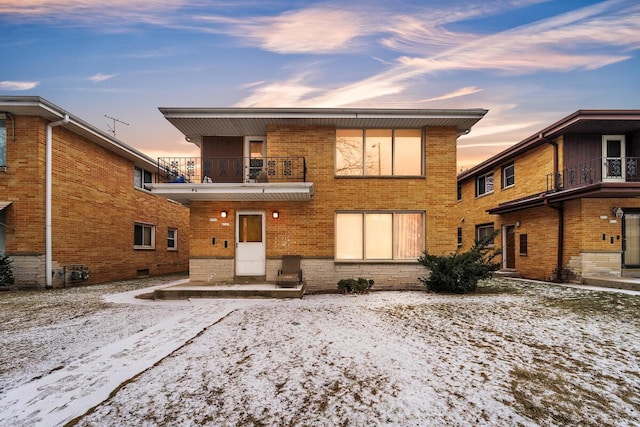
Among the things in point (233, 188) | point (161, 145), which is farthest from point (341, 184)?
point (161, 145)

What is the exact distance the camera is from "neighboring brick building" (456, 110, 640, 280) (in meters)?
A: 11.3

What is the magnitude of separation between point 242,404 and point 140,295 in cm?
811

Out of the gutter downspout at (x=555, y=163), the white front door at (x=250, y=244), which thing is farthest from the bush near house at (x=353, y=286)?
the gutter downspout at (x=555, y=163)

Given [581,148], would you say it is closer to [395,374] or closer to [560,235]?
[560,235]

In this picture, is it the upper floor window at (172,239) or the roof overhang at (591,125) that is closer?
the roof overhang at (591,125)

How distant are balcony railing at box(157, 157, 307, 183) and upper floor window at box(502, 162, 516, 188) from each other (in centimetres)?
1285

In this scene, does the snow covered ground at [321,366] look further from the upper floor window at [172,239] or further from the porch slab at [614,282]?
the upper floor window at [172,239]

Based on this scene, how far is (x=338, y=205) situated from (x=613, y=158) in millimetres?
11942

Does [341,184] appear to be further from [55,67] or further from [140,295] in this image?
[55,67]

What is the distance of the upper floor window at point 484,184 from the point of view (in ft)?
59.6

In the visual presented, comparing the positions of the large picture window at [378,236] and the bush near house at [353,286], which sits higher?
the large picture window at [378,236]

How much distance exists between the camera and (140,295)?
9.14 m

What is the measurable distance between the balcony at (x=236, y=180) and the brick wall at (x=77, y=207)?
14.2 feet

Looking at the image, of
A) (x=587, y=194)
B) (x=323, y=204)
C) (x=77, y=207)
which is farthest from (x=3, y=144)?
(x=587, y=194)
